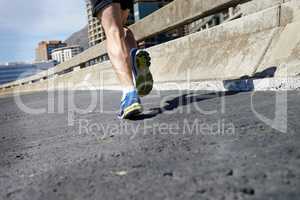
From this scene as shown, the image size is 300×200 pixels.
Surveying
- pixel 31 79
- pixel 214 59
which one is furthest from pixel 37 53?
pixel 214 59

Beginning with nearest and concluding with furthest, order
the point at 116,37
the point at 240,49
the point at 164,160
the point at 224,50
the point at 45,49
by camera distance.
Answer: the point at 164,160, the point at 116,37, the point at 240,49, the point at 224,50, the point at 45,49

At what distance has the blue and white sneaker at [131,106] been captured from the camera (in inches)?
88.1

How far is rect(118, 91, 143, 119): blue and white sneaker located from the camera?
224 centimetres

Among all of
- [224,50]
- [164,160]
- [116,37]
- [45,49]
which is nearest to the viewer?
[164,160]

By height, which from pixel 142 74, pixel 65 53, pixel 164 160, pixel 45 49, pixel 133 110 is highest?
pixel 45 49

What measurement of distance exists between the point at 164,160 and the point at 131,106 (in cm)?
102

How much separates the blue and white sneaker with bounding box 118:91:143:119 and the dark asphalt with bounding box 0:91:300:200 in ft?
0.29

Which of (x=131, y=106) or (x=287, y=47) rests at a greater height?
(x=287, y=47)

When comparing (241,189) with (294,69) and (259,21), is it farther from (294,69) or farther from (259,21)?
(259,21)

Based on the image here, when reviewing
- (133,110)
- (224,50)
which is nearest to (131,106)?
(133,110)

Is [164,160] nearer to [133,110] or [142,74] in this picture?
[133,110]

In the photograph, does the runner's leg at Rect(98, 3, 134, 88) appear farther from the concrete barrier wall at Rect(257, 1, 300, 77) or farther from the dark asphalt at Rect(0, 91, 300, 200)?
the concrete barrier wall at Rect(257, 1, 300, 77)

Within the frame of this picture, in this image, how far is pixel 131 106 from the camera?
2.24 m

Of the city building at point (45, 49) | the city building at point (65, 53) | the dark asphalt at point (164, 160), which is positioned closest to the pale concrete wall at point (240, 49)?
the dark asphalt at point (164, 160)
